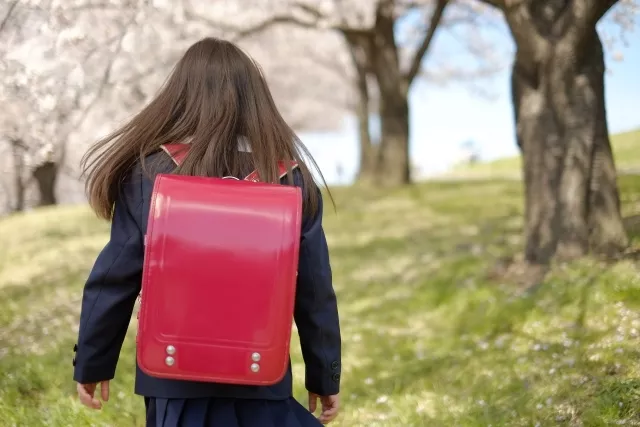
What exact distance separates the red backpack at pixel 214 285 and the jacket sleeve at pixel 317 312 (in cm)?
19

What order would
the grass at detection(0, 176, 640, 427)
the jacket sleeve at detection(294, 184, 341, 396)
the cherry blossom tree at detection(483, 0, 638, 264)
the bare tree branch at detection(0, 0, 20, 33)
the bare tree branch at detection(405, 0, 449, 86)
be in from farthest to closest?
the bare tree branch at detection(405, 0, 449, 86)
the cherry blossom tree at detection(483, 0, 638, 264)
the bare tree branch at detection(0, 0, 20, 33)
the grass at detection(0, 176, 640, 427)
the jacket sleeve at detection(294, 184, 341, 396)

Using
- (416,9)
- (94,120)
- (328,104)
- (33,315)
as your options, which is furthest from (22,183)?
(328,104)

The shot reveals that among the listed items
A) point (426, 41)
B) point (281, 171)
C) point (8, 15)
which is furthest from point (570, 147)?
point (426, 41)

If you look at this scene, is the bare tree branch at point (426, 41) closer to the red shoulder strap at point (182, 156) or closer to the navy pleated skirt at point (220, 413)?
the red shoulder strap at point (182, 156)

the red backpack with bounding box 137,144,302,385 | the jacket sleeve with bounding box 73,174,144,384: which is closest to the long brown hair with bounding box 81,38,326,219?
the jacket sleeve with bounding box 73,174,144,384

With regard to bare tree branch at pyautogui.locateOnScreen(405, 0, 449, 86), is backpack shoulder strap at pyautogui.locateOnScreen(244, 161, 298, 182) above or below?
below

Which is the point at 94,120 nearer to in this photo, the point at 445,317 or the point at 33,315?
the point at 33,315

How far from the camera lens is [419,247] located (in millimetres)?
10453

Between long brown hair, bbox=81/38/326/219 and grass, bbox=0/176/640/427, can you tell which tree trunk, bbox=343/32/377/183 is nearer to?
grass, bbox=0/176/640/427

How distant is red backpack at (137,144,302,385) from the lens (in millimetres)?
2299

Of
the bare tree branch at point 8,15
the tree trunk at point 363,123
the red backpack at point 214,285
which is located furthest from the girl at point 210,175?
the tree trunk at point 363,123

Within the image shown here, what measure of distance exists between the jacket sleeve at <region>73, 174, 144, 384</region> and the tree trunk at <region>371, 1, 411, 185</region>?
13.8 metres

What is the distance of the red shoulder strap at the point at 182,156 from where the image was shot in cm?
253

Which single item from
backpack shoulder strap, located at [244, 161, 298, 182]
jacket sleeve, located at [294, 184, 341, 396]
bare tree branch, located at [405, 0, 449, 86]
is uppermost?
bare tree branch, located at [405, 0, 449, 86]
